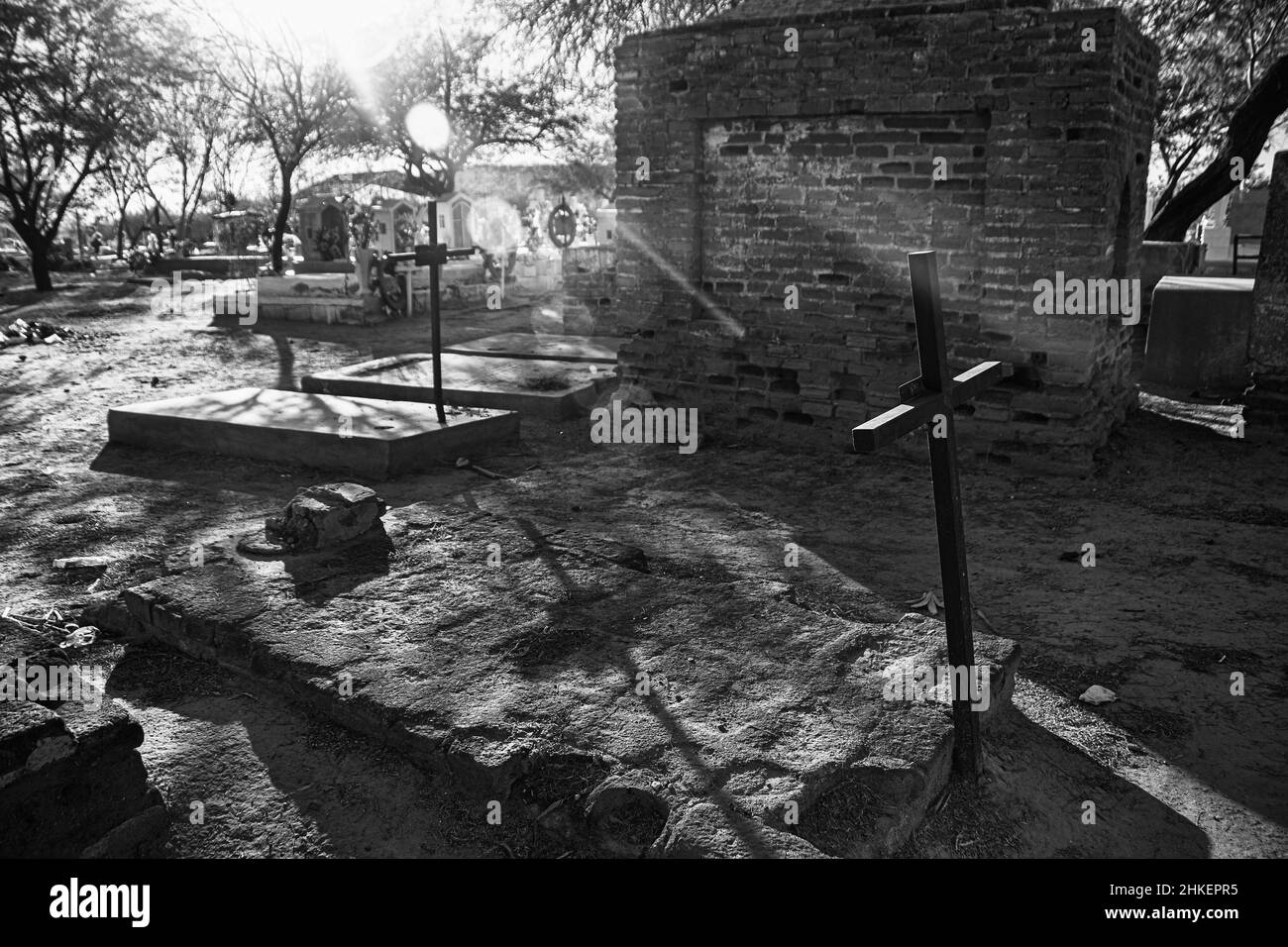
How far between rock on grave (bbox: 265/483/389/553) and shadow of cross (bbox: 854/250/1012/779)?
2.93 m

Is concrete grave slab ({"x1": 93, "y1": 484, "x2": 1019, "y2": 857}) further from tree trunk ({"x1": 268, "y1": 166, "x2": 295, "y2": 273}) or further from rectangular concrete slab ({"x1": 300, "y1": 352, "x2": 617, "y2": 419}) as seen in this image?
tree trunk ({"x1": 268, "y1": 166, "x2": 295, "y2": 273})

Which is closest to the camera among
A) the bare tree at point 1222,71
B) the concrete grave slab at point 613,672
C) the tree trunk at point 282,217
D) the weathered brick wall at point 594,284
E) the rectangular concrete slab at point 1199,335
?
the concrete grave slab at point 613,672

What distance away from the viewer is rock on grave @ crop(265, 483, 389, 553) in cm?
461

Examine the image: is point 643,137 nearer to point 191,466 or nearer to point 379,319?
point 191,466

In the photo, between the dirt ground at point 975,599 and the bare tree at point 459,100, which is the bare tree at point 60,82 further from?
the dirt ground at point 975,599

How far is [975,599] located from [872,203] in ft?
11.2

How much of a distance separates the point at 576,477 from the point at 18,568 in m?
3.23

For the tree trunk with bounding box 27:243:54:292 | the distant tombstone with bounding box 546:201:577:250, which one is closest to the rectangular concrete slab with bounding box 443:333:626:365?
the distant tombstone with bounding box 546:201:577:250

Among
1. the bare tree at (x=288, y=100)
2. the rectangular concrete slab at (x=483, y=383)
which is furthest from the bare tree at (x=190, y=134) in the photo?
the rectangular concrete slab at (x=483, y=383)

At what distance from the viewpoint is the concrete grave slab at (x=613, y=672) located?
267 centimetres

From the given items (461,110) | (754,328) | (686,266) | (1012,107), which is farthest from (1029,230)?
(461,110)

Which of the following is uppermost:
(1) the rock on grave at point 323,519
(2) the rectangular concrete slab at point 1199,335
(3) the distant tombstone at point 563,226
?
(3) the distant tombstone at point 563,226

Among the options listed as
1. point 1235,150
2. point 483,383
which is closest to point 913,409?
point 483,383

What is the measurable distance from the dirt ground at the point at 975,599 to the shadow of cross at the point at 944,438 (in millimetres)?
247
